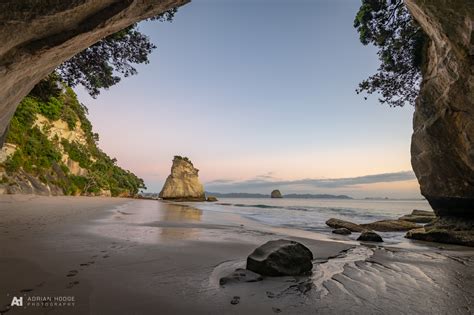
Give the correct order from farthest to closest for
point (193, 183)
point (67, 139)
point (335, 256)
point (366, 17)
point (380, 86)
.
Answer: point (193, 183)
point (67, 139)
point (380, 86)
point (366, 17)
point (335, 256)

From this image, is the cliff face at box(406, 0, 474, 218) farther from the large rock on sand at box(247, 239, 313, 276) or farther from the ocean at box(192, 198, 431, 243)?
the large rock on sand at box(247, 239, 313, 276)

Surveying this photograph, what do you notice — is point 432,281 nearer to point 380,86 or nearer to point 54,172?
point 380,86

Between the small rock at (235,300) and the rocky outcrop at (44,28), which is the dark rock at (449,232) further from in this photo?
the rocky outcrop at (44,28)

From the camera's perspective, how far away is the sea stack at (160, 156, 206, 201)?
56.1m

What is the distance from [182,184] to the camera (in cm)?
5738

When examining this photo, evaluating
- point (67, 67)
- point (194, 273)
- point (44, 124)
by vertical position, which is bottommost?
point (194, 273)

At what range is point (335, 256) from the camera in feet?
18.7

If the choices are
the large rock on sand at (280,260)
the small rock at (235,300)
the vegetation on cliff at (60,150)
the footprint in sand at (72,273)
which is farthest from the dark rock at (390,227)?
the vegetation on cliff at (60,150)

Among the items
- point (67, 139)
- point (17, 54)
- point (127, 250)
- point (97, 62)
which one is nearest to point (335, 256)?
point (127, 250)

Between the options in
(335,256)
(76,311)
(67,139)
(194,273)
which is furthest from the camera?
(67,139)

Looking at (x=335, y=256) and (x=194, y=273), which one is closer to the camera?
(x=194, y=273)

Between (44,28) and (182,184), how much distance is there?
2167 inches

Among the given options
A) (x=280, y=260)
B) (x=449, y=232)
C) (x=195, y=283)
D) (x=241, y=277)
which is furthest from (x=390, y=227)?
(x=195, y=283)

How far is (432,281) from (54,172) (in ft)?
120
